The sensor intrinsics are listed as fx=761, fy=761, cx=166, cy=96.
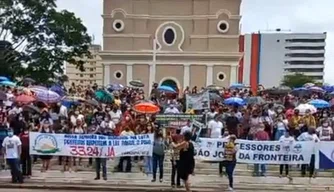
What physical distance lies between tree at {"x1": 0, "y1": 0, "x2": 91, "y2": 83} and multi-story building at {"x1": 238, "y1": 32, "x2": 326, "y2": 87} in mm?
83839

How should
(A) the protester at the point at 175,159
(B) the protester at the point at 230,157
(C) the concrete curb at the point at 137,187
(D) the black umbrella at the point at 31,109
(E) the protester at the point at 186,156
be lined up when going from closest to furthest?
(E) the protester at the point at 186,156
(A) the protester at the point at 175,159
(B) the protester at the point at 230,157
(C) the concrete curb at the point at 137,187
(D) the black umbrella at the point at 31,109

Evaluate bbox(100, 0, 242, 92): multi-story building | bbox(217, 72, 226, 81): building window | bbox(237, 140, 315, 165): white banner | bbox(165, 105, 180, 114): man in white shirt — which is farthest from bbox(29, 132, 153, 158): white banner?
bbox(217, 72, 226, 81): building window

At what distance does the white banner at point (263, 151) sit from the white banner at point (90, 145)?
1901 mm

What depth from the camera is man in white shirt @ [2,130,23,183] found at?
73.6 ft

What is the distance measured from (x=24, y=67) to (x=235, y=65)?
930 inches

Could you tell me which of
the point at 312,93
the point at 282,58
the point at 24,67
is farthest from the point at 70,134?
the point at 282,58

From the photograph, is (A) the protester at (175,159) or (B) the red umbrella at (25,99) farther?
(B) the red umbrella at (25,99)

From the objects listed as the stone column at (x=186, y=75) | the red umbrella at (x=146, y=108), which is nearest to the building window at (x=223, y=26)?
the stone column at (x=186, y=75)

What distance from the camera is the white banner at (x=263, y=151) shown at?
24.0 meters


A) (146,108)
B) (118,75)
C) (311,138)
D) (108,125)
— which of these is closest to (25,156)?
(108,125)

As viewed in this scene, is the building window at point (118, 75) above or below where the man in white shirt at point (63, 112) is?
above

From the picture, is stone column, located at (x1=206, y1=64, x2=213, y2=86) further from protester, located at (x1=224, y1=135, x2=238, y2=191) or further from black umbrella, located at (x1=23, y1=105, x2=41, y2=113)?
protester, located at (x1=224, y1=135, x2=238, y2=191)

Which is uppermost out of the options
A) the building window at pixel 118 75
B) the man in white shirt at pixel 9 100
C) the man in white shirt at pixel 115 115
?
the building window at pixel 118 75

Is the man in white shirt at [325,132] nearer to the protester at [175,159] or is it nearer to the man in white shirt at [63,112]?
the protester at [175,159]
